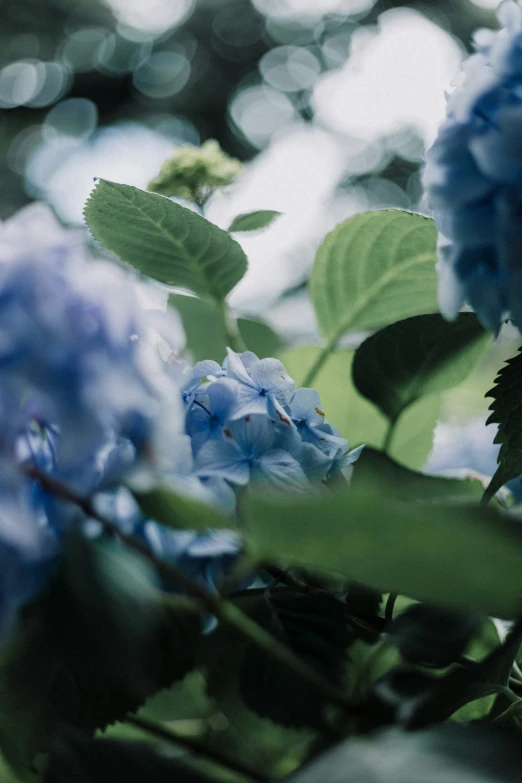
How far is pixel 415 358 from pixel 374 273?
0.12ft

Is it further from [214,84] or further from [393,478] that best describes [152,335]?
[214,84]

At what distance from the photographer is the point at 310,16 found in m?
4.23

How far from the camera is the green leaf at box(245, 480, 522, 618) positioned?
118mm

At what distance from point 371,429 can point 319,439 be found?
0.09 meters

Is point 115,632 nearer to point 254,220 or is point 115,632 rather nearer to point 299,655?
point 299,655

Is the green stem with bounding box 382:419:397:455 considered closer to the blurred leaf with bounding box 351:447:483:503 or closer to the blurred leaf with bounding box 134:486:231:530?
the blurred leaf with bounding box 351:447:483:503

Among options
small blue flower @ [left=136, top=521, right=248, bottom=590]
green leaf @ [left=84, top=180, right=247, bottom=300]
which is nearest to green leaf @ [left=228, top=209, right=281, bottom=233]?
green leaf @ [left=84, top=180, right=247, bottom=300]

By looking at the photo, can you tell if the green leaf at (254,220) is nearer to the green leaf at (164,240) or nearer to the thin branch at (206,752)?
the green leaf at (164,240)

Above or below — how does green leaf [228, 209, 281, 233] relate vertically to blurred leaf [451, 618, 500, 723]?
above

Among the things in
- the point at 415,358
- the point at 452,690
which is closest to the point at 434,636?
the point at 452,690

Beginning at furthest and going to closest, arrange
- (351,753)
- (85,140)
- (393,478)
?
(85,140) < (393,478) < (351,753)

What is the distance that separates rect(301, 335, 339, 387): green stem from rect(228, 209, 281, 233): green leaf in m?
0.05

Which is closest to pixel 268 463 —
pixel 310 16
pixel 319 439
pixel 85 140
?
pixel 319 439

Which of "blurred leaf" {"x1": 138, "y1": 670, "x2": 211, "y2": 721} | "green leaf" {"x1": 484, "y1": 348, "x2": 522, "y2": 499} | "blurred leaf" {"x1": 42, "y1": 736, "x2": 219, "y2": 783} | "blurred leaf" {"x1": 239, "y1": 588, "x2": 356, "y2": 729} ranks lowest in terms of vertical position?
"blurred leaf" {"x1": 138, "y1": 670, "x2": 211, "y2": 721}
